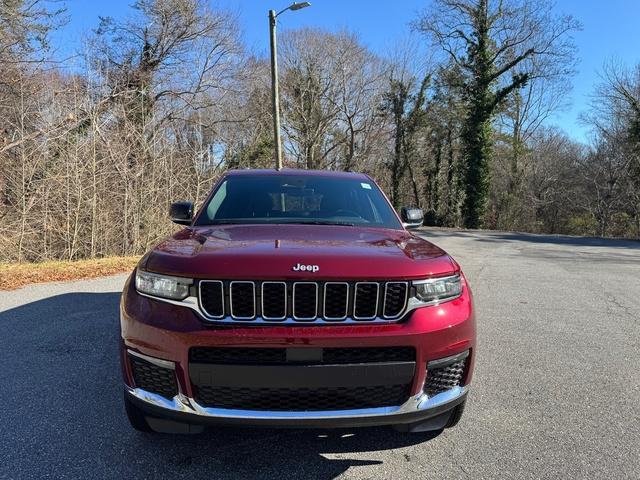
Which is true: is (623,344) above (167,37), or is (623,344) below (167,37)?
below

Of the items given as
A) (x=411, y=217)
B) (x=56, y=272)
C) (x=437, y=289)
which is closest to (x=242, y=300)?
(x=437, y=289)

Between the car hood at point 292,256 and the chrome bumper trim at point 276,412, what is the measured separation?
0.61 m

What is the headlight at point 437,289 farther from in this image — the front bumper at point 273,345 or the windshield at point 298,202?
the windshield at point 298,202

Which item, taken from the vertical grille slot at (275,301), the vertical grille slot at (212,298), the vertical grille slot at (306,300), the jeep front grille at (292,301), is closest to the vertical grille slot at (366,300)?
the jeep front grille at (292,301)

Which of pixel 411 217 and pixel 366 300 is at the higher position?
pixel 411 217

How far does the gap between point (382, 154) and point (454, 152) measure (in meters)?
5.11

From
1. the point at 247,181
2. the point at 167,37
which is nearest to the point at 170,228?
the point at 247,181

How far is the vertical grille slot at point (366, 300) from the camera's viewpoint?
2338 millimetres

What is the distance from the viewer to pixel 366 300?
92.5 inches

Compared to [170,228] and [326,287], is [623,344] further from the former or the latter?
[170,228]

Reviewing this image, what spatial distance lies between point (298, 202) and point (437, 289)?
170 centimetres

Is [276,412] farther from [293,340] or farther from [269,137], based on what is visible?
[269,137]

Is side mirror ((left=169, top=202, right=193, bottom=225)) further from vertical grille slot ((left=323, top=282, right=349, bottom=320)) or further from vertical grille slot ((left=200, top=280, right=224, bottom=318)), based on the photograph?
vertical grille slot ((left=323, top=282, right=349, bottom=320))

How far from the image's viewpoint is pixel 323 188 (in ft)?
13.4
